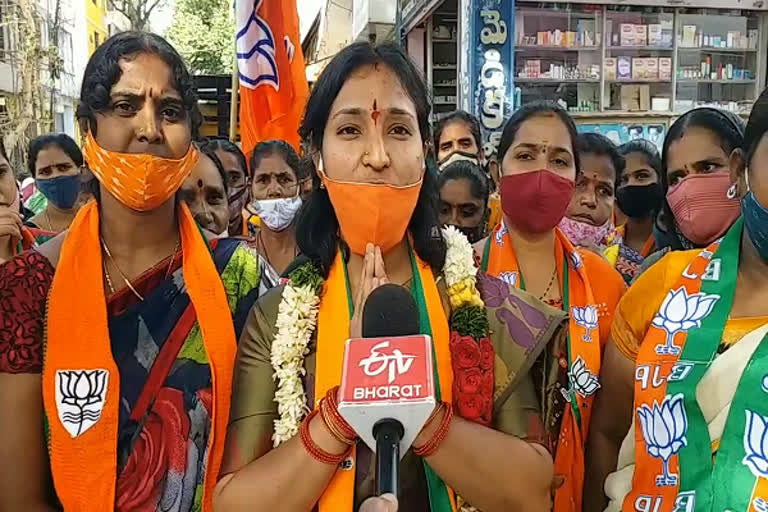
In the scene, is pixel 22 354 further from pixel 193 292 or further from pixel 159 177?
pixel 159 177

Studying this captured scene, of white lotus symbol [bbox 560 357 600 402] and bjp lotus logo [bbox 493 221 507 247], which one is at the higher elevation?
bjp lotus logo [bbox 493 221 507 247]

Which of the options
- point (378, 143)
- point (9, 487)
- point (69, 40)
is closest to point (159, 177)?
point (378, 143)

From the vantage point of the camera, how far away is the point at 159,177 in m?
1.88

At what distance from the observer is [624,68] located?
8977 mm

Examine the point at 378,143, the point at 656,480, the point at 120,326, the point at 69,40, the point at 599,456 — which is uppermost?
the point at 69,40

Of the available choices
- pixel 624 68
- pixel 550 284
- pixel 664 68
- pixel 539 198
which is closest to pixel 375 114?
pixel 539 198

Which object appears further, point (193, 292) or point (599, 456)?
point (599, 456)

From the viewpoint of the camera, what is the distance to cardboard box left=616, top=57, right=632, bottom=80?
8.97 meters

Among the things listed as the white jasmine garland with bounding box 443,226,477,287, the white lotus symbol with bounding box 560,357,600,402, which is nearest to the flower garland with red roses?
the white jasmine garland with bounding box 443,226,477,287

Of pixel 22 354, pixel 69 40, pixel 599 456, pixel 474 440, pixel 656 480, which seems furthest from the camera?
pixel 69 40

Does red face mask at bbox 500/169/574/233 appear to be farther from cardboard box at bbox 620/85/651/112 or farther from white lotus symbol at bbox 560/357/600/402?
cardboard box at bbox 620/85/651/112

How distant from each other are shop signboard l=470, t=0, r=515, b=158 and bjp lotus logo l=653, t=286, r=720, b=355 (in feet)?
20.0

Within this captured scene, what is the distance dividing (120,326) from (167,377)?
0.64 feet

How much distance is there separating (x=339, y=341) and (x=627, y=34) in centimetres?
856
